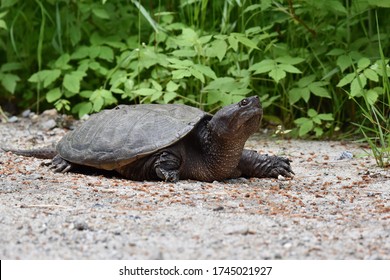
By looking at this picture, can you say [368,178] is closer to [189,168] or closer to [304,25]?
[189,168]

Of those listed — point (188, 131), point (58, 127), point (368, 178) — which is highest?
point (188, 131)

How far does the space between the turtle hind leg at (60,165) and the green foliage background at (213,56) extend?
0.99 meters

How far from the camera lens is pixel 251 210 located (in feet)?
10.3

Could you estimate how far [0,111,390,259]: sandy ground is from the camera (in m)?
2.46

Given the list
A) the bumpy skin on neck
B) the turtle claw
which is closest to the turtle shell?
the bumpy skin on neck

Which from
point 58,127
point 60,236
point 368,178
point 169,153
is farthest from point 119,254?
point 58,127

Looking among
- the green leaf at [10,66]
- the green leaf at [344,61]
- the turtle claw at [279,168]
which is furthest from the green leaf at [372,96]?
the green leaf at [10,66]

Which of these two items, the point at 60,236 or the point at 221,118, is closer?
the point at 60,236

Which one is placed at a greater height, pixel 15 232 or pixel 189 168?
pixel 15 232

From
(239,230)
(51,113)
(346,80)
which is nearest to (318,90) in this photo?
(346,80)

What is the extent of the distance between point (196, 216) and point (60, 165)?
143cm
